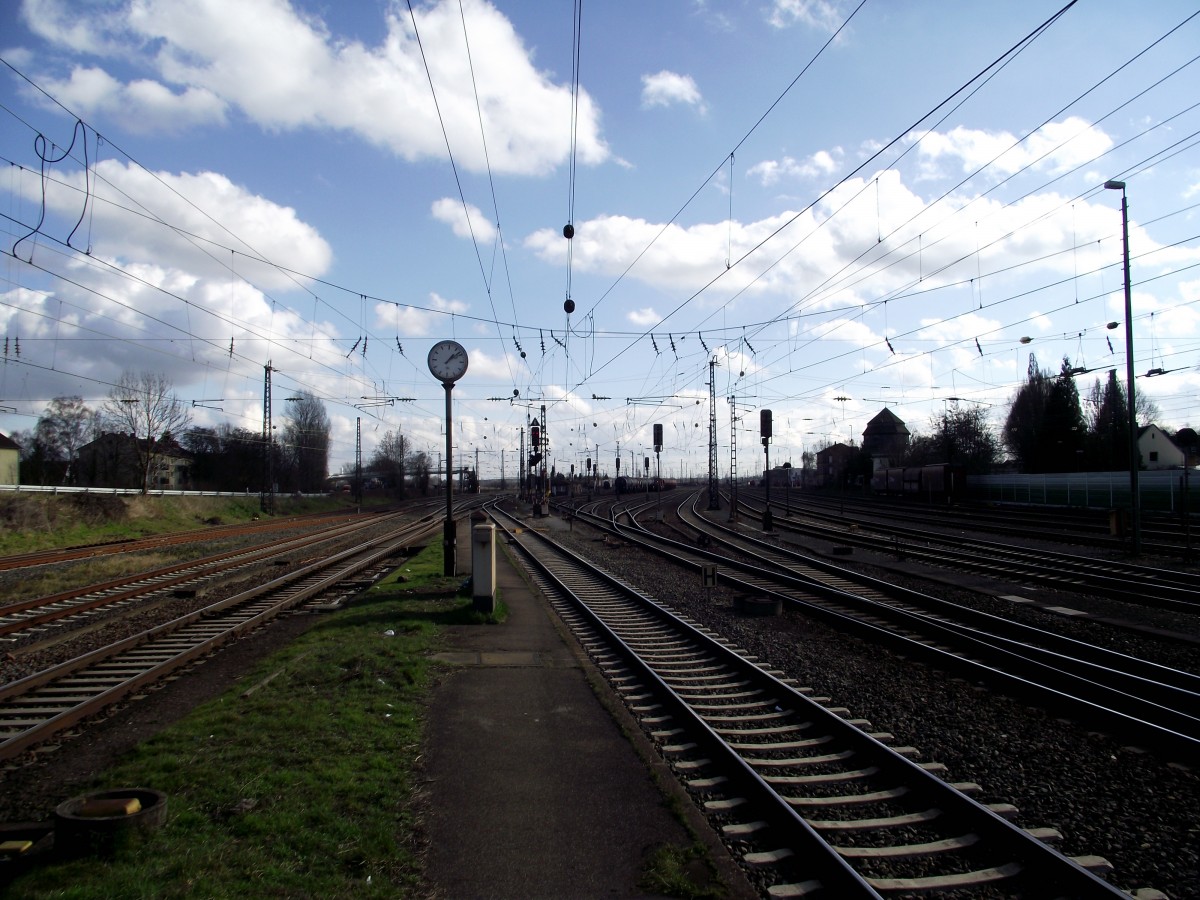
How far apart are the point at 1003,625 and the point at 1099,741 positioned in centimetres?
637

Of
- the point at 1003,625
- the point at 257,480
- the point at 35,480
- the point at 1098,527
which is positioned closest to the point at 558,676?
the point at 1003,625

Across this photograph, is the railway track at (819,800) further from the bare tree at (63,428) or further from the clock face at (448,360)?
the bare tree at (63,428)

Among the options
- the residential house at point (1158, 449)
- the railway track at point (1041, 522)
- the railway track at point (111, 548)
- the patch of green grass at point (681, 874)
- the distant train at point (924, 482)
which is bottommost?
the railway track at point (111, 548)

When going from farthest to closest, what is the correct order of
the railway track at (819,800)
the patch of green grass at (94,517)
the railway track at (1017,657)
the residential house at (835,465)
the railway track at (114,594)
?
the residential house at (835,465) → the patch of green grass at (94,517) → the railway track at (114,594) → the railway track at (1017,657) → the railway track at (819,800)

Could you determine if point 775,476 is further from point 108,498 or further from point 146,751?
point 146,751

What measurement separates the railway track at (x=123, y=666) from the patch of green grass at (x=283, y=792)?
4.17 ft

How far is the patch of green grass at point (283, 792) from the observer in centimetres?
457

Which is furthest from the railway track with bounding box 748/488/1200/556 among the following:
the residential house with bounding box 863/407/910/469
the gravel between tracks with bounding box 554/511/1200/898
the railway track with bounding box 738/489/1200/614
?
the residential house with bounding box 863/407/910/469

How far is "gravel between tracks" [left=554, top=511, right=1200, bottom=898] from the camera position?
554 centimetres

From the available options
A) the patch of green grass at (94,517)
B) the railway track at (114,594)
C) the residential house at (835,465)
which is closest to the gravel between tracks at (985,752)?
the railway track at (114,594)

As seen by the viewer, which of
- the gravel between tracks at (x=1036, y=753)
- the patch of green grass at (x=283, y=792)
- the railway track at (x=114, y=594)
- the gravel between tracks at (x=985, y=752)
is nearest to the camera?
the patch of green grass at (x=283, y=792)

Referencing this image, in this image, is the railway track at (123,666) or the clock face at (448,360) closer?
the railway track at (123,666)

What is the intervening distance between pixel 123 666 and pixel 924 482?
62878 mm

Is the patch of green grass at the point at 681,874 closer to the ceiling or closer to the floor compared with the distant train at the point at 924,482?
closer to the floor
